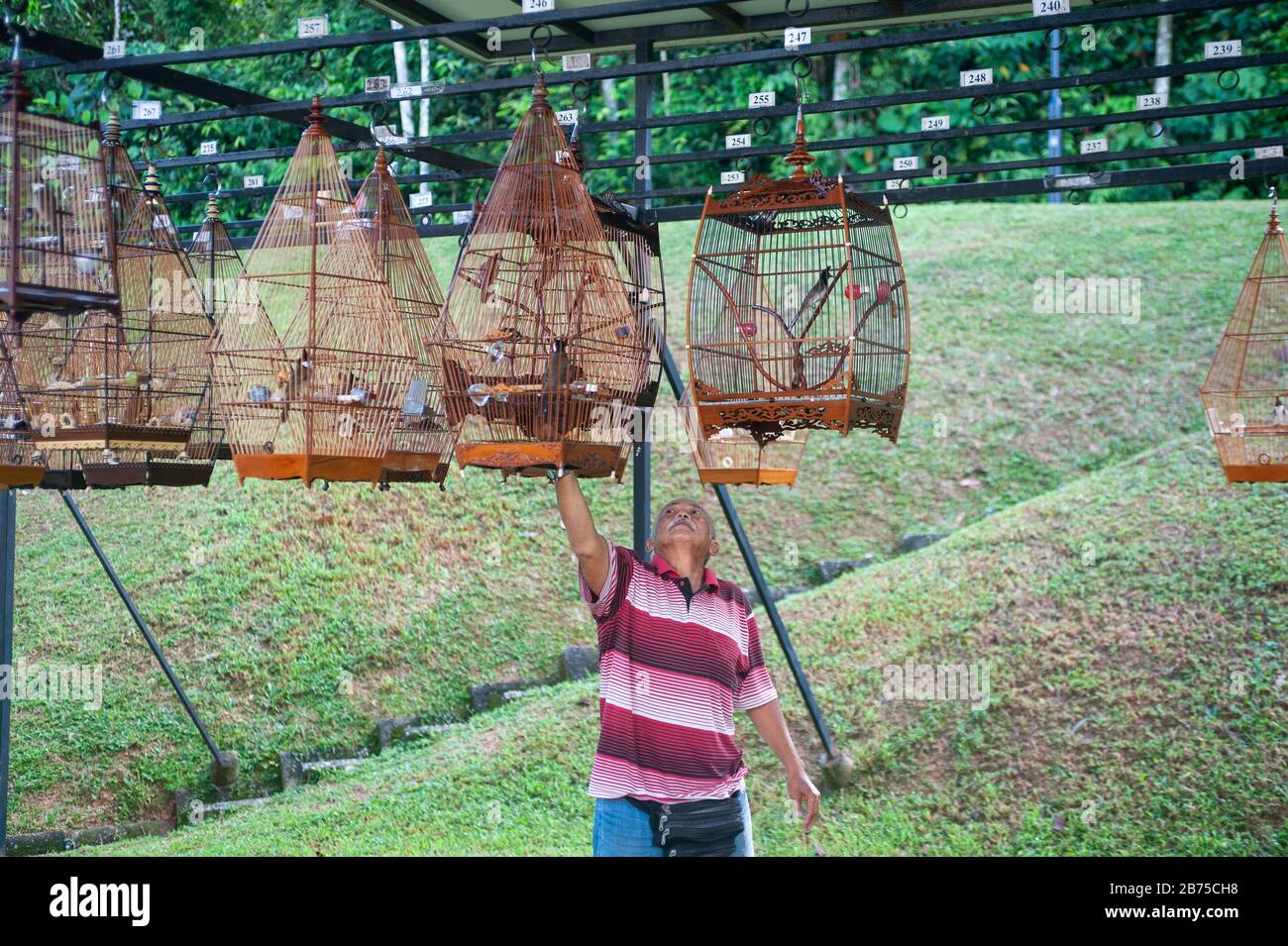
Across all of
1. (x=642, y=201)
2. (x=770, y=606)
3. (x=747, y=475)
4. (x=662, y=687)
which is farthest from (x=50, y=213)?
(x=770, y=606)

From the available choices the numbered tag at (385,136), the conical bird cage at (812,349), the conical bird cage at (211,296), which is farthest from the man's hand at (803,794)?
the numbered tag at (385,136)

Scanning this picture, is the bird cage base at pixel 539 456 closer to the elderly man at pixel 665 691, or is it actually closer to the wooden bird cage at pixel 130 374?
the elderly man at pixel 665 691

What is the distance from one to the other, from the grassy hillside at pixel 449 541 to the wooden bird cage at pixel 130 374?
5144 millimetres

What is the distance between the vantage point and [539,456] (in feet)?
13.7

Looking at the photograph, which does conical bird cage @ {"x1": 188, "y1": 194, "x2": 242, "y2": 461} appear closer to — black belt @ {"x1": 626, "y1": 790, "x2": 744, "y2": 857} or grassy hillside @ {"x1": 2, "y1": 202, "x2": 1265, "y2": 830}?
black belt @ {"x1": 626, "y1": 790, "x2": 744, "y2": 857}

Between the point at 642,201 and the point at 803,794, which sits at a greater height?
the point at 642,201

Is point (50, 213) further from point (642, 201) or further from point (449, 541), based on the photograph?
point (449, 541)

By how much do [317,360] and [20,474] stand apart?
138 cm

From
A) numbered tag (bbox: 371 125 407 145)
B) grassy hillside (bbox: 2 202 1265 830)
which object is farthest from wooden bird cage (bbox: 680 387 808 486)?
grassy hillside (bbox: 2 202 1265 830)

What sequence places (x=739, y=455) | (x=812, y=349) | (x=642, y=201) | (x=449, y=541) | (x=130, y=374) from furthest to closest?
(x=449, y=541) < (x=739, y=455) < (x=642, y=201) < (x=130, y=374) < (x=812, y=349)

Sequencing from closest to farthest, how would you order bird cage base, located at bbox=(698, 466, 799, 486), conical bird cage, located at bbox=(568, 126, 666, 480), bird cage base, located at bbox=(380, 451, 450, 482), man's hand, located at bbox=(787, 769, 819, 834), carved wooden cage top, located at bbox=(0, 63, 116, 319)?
carved wooden cage top, located at bbox=(0, 63, 116, 319), man's hand, located at bbox=(787, 769, 819, 834), conical bird cage, located at bbox=(568, 126, 666, 480), bird cage base, located at bbox=(380, 451, 450, 482), bird cage base, located at bbox=(698, 466, 799, 486)

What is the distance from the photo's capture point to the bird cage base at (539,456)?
4.19m

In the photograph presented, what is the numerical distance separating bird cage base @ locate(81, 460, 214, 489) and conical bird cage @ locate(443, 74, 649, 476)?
137 centimetres

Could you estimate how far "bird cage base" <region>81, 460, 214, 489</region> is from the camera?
17.3 feet
